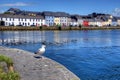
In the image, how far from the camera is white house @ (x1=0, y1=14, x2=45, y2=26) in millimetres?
164225

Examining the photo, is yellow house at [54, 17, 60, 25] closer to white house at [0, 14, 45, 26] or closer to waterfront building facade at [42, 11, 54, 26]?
waterfront building facade at [42, 11, 54, 26]

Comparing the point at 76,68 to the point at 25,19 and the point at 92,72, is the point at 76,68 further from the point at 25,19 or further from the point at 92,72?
the point at 25,19

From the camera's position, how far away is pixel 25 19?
570 feet

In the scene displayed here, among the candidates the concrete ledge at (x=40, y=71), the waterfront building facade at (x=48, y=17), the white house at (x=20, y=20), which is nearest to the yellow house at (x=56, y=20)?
the waterfront building facade at (x=48, y=17)

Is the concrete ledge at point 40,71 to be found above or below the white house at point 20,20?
above

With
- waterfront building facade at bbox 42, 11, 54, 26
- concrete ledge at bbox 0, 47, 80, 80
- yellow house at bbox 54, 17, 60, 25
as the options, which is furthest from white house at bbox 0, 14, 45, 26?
concrete ledge at bbox 0, 47, 80, 80

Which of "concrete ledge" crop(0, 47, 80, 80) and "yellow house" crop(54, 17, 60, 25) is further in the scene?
"yellow house" crop(54, 17, 60, 25)

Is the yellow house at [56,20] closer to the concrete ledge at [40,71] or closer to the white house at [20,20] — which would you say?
the white house at [20,20]

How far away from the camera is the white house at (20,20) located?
539ft

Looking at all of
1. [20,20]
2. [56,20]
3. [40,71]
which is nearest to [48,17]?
[56,20]

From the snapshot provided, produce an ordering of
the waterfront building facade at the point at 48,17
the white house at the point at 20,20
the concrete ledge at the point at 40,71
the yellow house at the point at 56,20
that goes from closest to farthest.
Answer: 1. the concrete ledge at the point at 40,71
2. the white house at the point at 20,20
3. the waterfront building facade at the point at 48,17
4. the yellow house at the point at 56,20

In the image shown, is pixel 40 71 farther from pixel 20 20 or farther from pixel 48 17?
pixel 48 17

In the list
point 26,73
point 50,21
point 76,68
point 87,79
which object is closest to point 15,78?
point 26,73

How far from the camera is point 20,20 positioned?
172 m
